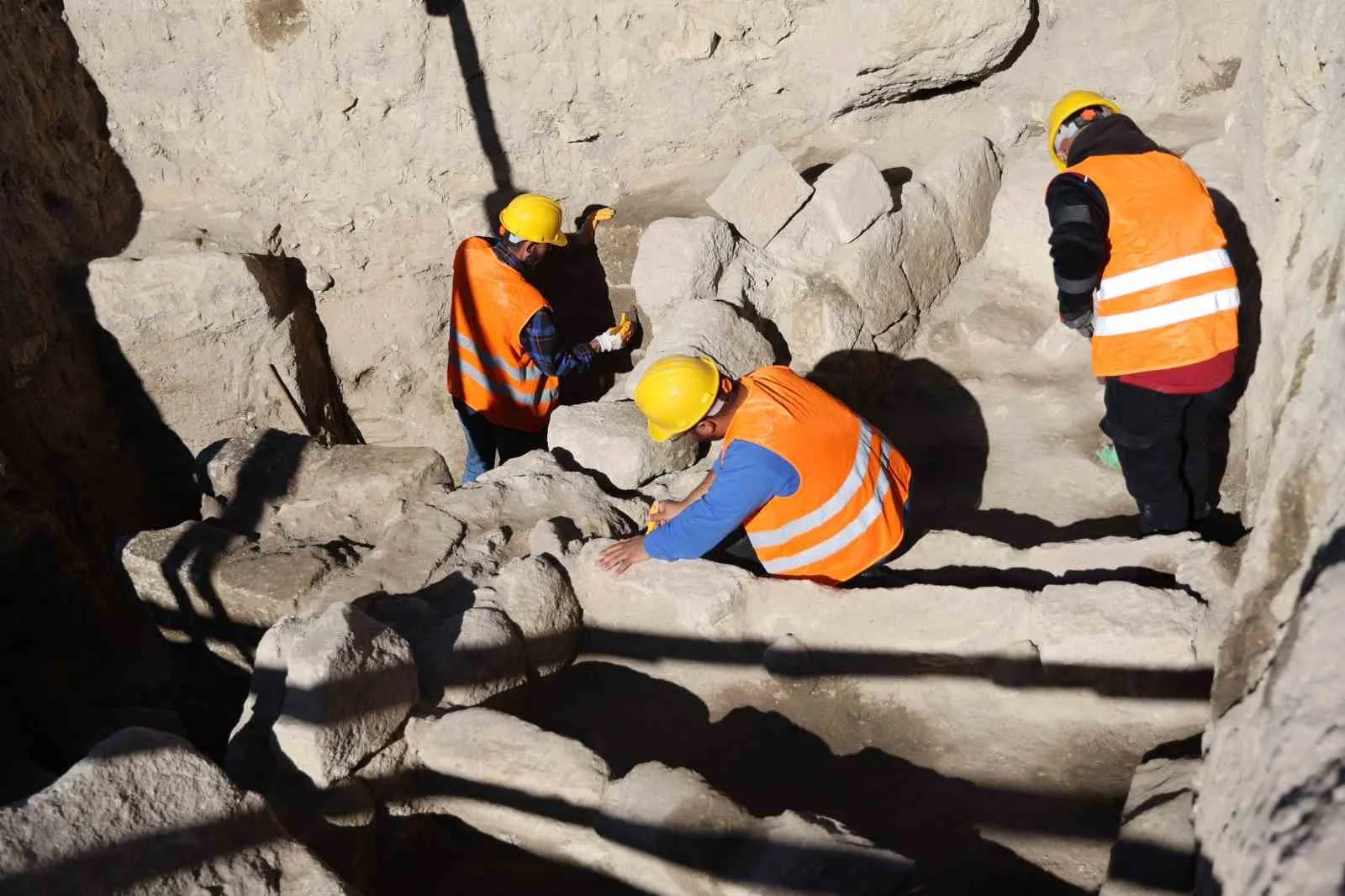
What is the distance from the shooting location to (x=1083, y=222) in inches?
145

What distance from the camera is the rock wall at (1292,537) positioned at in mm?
1910

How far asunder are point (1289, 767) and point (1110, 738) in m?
1.17

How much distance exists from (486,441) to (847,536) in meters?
2.85

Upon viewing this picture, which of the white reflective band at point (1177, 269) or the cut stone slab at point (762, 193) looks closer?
the white reflective band at point (1177, 269)

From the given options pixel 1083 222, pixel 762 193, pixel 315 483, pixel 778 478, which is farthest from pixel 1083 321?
pixel 315 483

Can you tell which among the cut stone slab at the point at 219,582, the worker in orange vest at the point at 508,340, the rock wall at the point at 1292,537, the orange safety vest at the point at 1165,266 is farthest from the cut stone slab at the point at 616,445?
the rock wall at the point at 1292,537

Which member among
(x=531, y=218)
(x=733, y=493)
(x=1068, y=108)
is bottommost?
(x=733, y=493)

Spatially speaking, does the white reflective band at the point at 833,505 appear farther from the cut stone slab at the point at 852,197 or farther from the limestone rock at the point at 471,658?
the cut stone slab at the point at 852,197

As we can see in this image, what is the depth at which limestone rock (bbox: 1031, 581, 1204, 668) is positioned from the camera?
306 centimetres

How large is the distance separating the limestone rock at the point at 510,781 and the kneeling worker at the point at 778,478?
803 mm

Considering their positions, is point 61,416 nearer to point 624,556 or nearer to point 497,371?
point 497,371

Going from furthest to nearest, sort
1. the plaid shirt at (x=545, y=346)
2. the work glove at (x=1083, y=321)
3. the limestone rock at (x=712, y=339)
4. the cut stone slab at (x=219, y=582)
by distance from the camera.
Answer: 1. the plaid shirt at (x=545, y=346)
2. the limestone rock at (x=712, y=339)
3. the cut stone slab at (x=219, y=582)
4. the work glove at (x=1083, y=321)

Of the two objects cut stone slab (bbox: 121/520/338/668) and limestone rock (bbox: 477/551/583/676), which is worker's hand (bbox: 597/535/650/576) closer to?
limestone rock (bbox: 477/551/583/676)

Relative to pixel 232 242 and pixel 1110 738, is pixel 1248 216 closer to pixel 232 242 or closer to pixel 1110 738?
pixel 1110 738
